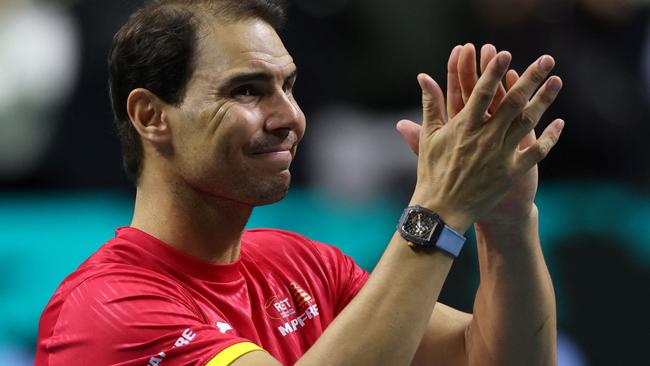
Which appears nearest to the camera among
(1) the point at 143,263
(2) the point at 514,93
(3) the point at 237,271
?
(2) the point at 514,93

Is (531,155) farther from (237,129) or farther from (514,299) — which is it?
(237,129)

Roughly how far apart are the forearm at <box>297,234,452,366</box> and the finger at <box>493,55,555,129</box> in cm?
37

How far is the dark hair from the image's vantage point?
3.09 metres

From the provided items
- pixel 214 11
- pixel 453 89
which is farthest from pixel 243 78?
pixel 453 89

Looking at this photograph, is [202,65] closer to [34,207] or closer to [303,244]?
[303,244]

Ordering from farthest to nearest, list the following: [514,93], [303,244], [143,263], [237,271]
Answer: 1. [303,244]
2. [237,271]
3. [143,263]
4. [514,93]

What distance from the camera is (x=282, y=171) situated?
9.94ft

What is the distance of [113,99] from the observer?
332 cm

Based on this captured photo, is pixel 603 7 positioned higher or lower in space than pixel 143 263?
higher

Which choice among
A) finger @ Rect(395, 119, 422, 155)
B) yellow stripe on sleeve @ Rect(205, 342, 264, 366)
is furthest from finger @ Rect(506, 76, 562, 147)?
yellow stripe on sleeve @ Rect(205, 342, 264, 366)

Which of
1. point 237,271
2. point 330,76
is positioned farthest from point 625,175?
point 237,271

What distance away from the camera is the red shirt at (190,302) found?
266cm

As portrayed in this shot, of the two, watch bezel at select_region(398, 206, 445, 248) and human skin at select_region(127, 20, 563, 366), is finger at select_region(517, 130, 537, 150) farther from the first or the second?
watch bezel at select_region(398, 206, 445, 248)

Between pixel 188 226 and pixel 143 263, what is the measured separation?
0.20 m
